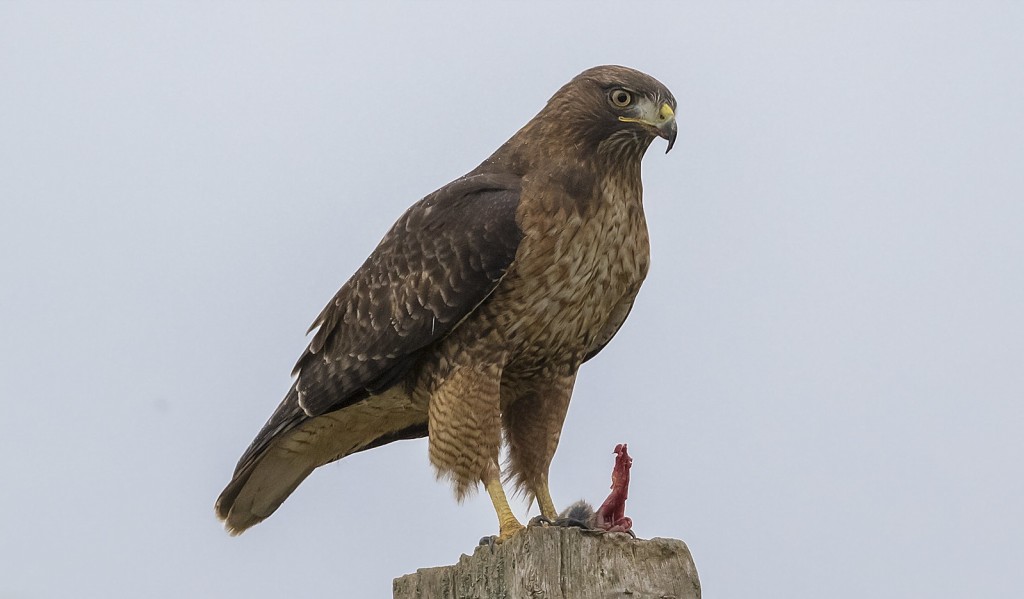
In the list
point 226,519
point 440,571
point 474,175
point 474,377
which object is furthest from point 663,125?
A: point 226,519

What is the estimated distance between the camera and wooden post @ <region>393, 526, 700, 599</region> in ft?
15.1

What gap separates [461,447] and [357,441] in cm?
133

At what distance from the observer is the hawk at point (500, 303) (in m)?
6.32

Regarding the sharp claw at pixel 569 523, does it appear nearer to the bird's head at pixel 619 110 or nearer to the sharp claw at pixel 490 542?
the sharp claw at pixel 490 542

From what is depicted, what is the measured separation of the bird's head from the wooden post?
91.4 inches

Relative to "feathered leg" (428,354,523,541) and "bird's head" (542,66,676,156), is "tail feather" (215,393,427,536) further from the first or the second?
"bird's head" (542,66,676,156)

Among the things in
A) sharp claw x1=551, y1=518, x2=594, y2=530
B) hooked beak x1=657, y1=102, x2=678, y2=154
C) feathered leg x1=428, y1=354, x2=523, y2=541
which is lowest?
sharp claw x1=551, y1=518, x2=594, y2=530

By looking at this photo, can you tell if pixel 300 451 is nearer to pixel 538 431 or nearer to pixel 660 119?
pixel 538 431

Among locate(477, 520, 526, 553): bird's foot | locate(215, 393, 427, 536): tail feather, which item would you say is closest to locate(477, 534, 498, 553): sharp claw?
locate(477, 520, 526, 553): bird's foot

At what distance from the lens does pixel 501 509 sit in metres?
6.09

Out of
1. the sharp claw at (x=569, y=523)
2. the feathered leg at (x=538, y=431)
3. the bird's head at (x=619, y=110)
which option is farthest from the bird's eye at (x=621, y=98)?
the sharp claw at (x=569, y=523)

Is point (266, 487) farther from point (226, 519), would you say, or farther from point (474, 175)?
point (474, 175)

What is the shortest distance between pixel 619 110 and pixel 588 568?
2656 millimetres

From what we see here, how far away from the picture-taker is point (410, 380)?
683 centimetres
